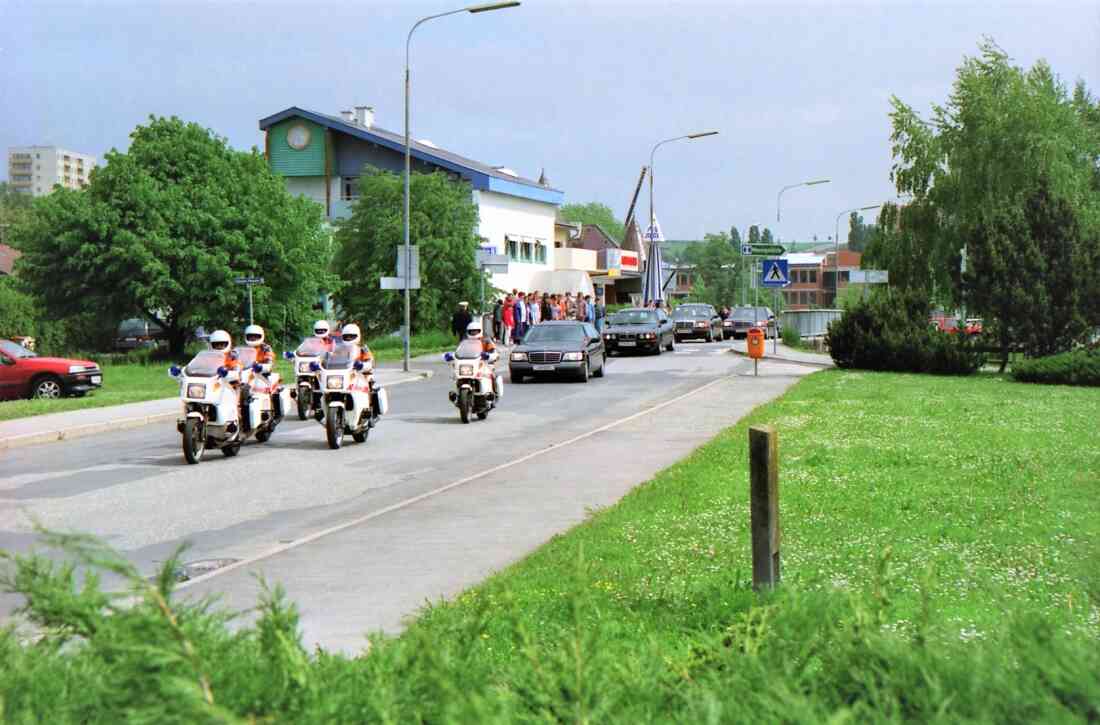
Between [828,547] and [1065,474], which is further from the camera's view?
[1065,474]

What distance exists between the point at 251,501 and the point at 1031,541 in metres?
7.30

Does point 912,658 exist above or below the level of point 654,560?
Answer: above

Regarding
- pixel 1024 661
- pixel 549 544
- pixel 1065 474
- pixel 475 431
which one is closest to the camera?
pixel 1024 661

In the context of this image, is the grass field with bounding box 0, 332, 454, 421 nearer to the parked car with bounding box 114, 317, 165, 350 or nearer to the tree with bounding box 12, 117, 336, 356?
the tree with bounding box 12, 117, 336, 356

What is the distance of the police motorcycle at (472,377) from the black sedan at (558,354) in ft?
29.9

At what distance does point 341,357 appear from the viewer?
55.3 ft

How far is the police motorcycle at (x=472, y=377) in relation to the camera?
1998 cm

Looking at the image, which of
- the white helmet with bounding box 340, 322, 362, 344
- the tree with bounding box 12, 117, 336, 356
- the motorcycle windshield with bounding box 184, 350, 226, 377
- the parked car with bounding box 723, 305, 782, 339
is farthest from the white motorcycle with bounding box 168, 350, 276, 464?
the parked car with bounding box 723, 305, 782, 339

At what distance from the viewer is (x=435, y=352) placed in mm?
42531

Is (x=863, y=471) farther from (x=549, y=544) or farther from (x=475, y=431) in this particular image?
(x=475, y=431)

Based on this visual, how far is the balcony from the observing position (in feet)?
260

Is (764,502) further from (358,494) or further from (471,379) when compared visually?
(471,379)

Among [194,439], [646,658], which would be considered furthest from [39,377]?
[646,658]

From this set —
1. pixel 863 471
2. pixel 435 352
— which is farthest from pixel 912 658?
pixel 435 352
